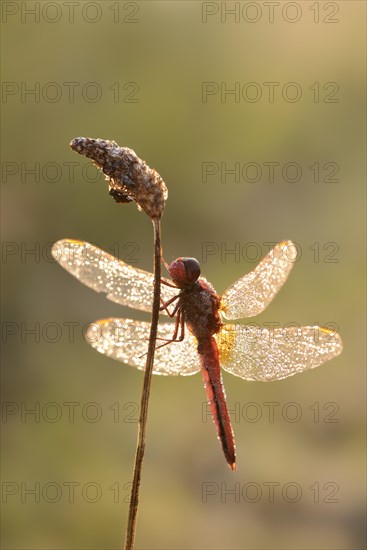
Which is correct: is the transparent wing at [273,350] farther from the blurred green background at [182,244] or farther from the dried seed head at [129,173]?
the blurred green background at [182,244]

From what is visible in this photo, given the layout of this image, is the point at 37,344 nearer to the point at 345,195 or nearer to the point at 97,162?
the point at 345,195

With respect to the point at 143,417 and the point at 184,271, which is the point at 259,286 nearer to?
the point at 184,271

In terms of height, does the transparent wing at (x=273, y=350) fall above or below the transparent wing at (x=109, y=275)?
below

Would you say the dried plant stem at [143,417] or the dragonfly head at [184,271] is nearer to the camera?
the dried plant stem at [143,417]

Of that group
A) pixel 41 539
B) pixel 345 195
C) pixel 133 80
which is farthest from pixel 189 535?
pixel 133 80

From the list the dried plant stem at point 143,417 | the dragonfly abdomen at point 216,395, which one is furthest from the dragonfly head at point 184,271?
the dried plant stem at point 143,417

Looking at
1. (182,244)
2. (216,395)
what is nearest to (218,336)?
(216,395)
